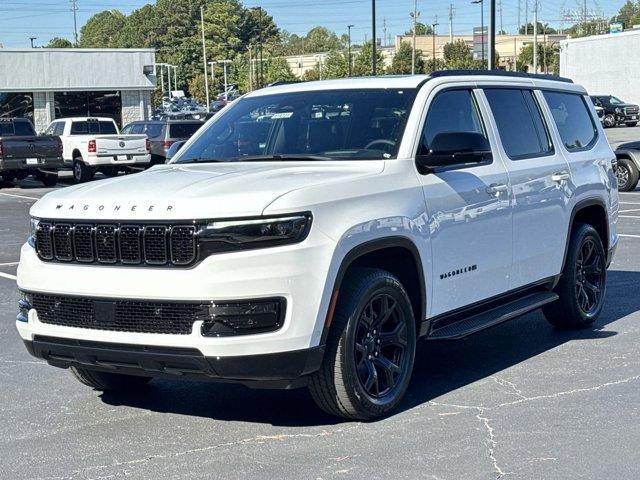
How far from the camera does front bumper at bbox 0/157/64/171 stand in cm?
2808

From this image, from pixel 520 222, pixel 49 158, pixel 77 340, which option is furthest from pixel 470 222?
pixel 49 158

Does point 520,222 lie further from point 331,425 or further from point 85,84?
point 85,84

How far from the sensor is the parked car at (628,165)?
858 inches

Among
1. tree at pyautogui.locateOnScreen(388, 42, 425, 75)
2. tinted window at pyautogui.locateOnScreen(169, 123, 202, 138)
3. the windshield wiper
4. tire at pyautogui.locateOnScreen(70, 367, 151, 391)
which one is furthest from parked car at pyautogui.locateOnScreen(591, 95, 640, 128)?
tire at pyautogui.locateOnScreen(70, 367, 151, 391)

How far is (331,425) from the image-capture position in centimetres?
588

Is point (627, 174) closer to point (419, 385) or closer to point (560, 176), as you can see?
point (560, 176)

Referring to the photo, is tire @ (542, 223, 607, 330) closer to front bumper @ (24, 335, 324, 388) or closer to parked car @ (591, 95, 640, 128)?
front bumper @ (24, 335, 324, 388)

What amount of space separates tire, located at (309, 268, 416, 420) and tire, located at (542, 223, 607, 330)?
2.40 meters

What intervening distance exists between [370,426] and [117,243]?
170cm

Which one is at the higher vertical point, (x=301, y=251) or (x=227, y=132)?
(x=227, y=132)

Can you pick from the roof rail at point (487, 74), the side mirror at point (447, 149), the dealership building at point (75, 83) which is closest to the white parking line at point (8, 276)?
the roof rail at point (487, 74)

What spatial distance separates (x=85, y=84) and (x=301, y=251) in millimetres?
46677

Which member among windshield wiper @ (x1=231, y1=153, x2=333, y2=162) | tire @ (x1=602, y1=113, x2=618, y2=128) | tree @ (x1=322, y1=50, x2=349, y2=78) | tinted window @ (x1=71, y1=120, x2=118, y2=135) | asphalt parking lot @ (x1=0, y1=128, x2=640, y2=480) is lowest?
tire @ (x1=602, y1=113, x2=618, y2=128)

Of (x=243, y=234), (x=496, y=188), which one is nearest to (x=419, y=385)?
(x=496, y=188)
